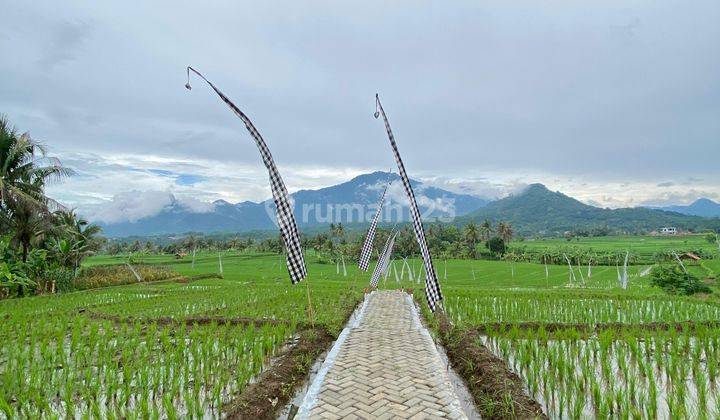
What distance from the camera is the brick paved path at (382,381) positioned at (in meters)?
4.36

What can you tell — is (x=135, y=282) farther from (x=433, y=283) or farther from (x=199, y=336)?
(x=433, y=283)

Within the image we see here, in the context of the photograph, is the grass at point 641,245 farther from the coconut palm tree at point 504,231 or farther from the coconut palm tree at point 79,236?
the coconut palm tree at point 79,236

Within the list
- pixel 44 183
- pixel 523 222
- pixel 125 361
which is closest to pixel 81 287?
pixel 44 183

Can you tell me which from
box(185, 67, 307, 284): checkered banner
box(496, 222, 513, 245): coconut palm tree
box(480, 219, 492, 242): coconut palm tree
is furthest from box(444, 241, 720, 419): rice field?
box(480, 219, 492, 242): coconut palm tree

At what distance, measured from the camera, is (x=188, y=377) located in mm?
5637

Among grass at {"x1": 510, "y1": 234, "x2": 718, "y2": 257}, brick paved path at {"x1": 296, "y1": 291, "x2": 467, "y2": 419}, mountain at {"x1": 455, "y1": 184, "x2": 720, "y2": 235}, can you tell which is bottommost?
grass at {"x1": 510, "y1": 234, "x2": 718, "y2": 257}

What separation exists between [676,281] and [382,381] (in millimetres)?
18269

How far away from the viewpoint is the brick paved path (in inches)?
172

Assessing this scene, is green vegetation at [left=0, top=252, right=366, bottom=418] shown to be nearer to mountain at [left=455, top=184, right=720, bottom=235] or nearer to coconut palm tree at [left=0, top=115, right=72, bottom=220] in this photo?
coconut palm tree at [left=0, top=115, right=72, bottom=220]

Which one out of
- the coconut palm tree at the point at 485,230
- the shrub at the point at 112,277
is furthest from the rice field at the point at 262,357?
the coconut palm tree at the point at 485,230

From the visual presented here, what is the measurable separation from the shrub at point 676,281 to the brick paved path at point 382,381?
50.0ft

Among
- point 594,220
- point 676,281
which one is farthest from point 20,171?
point 594,220

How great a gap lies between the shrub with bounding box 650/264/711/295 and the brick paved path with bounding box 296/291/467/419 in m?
15.2

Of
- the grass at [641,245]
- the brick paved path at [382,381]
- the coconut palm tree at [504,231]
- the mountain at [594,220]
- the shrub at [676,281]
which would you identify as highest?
the mountain at [594,220]
